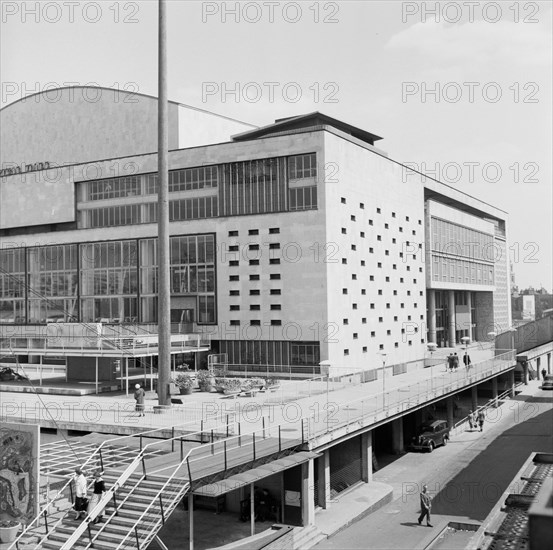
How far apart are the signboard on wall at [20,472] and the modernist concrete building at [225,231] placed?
35357 millimetres

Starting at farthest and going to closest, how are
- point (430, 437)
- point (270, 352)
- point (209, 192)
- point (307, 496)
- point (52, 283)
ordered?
point (52, 283) → point (209, 192) → point (270, 352) → point (430, 437) → point (307, 496)

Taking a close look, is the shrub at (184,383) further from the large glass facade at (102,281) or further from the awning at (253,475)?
the awning at (253,475)

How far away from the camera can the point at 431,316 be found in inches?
3332

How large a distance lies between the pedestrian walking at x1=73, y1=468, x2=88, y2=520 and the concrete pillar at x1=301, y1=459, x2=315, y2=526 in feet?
29.8

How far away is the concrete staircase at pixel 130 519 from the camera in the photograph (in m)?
19.2

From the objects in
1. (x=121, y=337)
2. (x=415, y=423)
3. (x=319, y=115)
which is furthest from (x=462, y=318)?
(x=121, y=337)

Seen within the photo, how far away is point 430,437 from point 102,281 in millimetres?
35299

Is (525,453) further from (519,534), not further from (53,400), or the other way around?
(519,534)

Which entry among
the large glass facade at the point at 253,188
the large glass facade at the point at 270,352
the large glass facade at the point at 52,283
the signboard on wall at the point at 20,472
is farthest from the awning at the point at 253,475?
the large glass facade at the point at 52,283

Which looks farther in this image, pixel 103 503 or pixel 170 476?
pixel 170 476

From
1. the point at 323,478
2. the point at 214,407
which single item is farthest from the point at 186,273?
the point at 323,478

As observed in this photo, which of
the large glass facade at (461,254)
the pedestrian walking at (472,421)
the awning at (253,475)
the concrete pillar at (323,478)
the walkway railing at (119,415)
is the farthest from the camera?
the large glass facade at (461,254)

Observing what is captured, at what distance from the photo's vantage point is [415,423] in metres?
46.7

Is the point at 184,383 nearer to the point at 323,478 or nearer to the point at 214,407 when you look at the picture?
the point at 214,407
